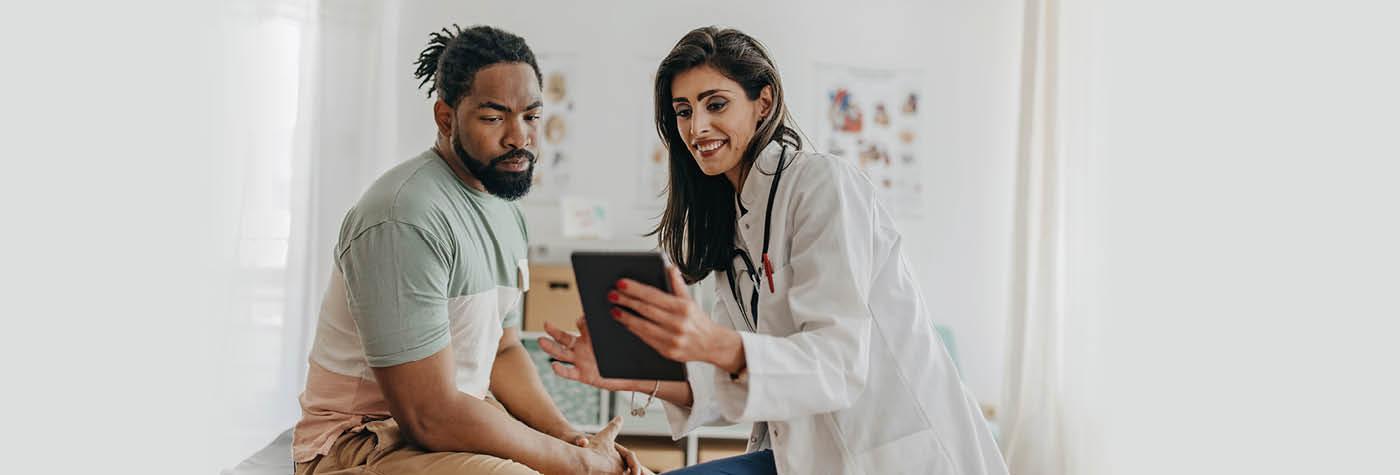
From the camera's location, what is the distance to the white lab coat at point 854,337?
1191 millimetres

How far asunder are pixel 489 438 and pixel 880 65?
3078 millimetres

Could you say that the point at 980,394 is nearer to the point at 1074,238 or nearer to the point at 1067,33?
the point at 1074,238

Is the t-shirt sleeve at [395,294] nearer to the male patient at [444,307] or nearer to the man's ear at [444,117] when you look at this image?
the male patient at [444,307]

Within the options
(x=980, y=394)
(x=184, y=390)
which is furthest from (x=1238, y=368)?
(x=184, y=390)

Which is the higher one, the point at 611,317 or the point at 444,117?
the point at 444,117

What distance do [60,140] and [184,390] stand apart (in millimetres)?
789

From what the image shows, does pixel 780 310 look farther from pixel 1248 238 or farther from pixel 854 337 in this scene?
pixel 1248 238

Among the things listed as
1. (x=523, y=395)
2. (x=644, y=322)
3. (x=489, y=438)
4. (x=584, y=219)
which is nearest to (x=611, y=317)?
(x=644, y=322)

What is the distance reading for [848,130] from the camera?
433 cm

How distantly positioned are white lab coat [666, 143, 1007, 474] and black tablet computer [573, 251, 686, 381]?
106mm

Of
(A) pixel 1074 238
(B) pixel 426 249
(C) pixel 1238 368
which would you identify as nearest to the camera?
(B) pixel 426 249

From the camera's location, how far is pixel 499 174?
1820 mm

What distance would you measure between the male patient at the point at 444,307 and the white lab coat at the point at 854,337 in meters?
0.43

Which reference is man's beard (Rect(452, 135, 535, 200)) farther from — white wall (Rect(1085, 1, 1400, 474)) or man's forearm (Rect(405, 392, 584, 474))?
white wall (Rect(1085, 1, 1400, 474))
